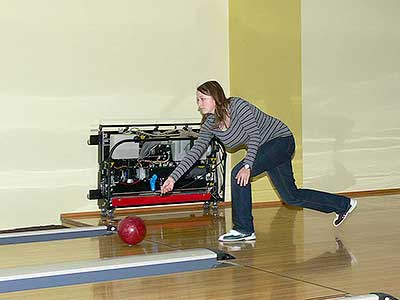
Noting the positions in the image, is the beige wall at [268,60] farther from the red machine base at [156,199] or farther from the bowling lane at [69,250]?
the bowling lane at [69,250]

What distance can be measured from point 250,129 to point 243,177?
1.05 feet

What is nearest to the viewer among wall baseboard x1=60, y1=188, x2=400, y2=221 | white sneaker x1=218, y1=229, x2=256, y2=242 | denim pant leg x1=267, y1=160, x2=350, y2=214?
white sneaker x1=218, y1=229, x2=256, y2=242

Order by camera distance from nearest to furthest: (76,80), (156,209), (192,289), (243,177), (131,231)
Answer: (192,289)
(243,177)
(131,231)
(76,80)
(156,209)

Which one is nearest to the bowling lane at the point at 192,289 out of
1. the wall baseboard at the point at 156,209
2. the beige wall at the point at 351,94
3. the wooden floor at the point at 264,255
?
the wooden floor at the point at 264,255

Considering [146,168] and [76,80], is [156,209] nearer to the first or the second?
[146,168]

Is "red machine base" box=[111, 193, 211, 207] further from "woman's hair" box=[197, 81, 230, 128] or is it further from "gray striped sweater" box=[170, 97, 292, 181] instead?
"woman's hair" box=[197, 81, 230, 128]

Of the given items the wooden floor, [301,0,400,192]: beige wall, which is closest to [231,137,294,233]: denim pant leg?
the wooden floor

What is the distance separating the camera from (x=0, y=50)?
6.78 m

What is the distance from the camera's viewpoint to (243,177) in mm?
5094

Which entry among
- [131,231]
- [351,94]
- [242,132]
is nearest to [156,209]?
[131,231]

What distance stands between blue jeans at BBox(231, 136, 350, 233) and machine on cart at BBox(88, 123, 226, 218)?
154 centimetres

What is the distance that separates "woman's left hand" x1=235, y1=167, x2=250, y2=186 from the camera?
5.07 metres

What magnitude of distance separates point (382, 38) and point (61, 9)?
3766mm

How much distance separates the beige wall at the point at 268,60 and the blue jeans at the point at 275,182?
228 cm
